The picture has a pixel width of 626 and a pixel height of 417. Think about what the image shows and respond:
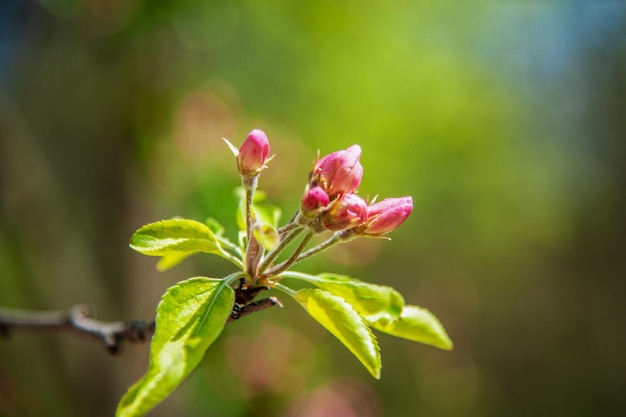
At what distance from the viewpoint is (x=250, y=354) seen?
3.00 metres

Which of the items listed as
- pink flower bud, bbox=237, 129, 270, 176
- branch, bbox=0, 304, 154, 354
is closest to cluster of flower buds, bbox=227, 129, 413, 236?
pink flower bud, bbox=237, 129, 270, 176

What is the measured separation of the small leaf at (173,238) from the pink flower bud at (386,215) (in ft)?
0.88

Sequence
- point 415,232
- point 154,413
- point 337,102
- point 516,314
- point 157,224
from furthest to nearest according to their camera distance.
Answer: point 516,314
point 415,232
point 337,102
point 154,413
point 157,224

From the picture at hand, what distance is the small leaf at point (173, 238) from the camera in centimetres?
90

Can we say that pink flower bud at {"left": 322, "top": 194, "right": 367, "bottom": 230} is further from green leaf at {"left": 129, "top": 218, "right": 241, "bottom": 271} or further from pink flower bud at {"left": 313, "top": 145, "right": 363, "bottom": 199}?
green leaf at {"left": 129, "top": 218, "right": 241, "bottom": 271}

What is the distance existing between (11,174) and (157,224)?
87.6 inches

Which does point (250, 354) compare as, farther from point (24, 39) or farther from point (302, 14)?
point (302, 14)

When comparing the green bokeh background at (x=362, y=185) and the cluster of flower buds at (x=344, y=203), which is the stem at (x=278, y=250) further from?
the green bokeh background at (x=362, y=185)

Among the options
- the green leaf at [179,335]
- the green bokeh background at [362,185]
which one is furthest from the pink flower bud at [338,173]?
the green bokeh background at [362,185]

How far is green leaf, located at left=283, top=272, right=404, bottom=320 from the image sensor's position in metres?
0.94

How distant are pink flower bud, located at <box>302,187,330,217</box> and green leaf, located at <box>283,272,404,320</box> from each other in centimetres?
14

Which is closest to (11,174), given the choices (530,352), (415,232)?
(415,232)

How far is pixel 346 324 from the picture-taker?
86 cm

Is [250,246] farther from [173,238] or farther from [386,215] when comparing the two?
[386,215]
